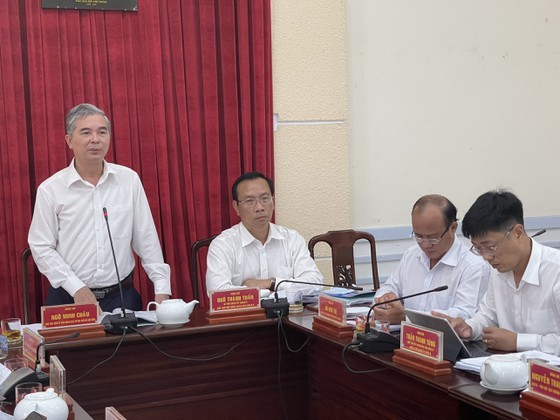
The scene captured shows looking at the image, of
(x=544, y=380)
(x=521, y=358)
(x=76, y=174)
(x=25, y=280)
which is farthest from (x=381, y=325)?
(x=25, y=280)

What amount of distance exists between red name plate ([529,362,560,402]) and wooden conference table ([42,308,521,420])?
55 cm

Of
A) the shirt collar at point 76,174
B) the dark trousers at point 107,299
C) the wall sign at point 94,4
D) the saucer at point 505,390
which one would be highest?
the wall sign at point 94,4

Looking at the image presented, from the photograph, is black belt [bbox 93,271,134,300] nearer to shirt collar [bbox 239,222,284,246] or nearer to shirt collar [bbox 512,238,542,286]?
shirt collar [bbox 239,222,284,246]

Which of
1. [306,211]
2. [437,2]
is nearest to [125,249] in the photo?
[306,211]

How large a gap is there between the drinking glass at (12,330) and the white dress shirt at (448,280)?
131 centimetres

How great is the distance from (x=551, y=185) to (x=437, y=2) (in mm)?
1357

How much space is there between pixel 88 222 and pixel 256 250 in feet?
2.45

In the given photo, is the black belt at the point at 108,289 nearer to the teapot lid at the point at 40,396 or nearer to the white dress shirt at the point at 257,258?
the white dress shirt at the point at 257,258

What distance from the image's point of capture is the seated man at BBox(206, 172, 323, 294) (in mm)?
3473

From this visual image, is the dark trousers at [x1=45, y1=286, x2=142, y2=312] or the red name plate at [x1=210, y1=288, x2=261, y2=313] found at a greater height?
the red name plate at [x1=210, y1=288, x2=261, y2=313]

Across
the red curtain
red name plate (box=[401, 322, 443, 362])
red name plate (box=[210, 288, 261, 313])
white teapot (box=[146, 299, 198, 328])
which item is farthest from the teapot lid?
the red curtain

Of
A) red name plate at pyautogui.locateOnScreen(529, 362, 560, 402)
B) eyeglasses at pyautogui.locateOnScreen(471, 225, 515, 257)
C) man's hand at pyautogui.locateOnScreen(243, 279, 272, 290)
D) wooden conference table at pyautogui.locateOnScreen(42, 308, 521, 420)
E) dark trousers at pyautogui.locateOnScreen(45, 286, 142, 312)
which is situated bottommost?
wooden conference table at pyautogui.locateOnScreen(42, 308, 521, 420)

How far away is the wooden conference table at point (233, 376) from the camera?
8.47 ft

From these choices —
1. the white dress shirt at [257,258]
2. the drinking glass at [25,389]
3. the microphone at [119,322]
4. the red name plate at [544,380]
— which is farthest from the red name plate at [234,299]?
the red name plate at [544,380]
